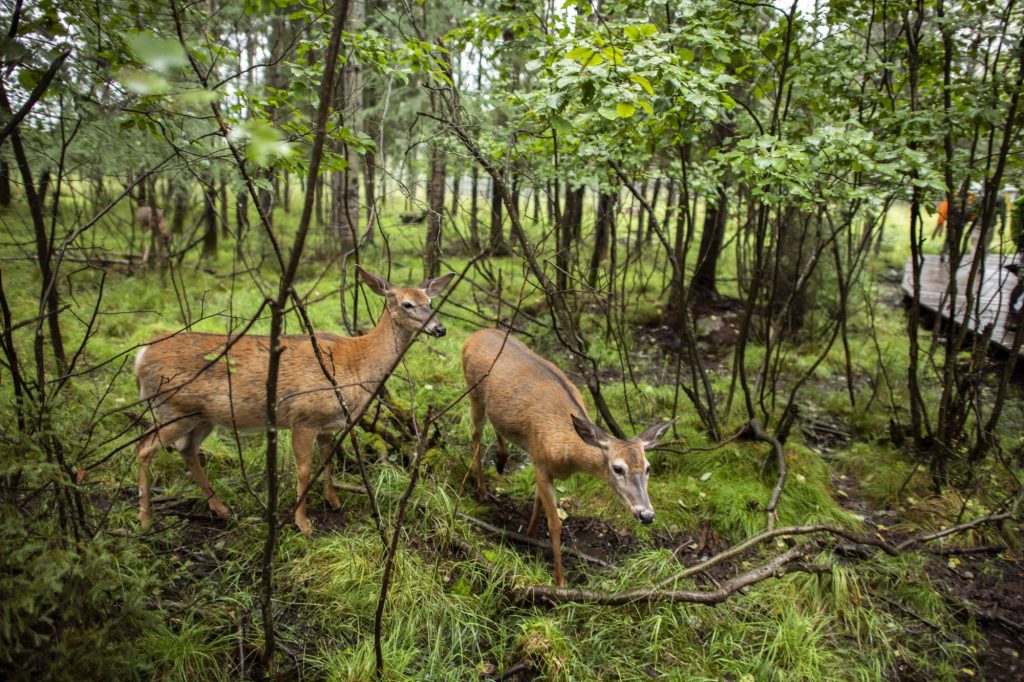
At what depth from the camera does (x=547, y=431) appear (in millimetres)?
4242

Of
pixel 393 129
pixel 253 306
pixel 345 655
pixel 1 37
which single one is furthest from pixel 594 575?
pixel 393 129

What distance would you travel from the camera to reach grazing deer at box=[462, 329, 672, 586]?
378 centimetres

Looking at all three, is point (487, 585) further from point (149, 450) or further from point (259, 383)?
point (149, 450)

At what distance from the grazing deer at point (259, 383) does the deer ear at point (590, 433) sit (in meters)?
1.08

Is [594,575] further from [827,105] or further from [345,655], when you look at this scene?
[827,105]

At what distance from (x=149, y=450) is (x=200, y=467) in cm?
34

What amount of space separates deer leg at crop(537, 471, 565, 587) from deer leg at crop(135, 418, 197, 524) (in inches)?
88.6

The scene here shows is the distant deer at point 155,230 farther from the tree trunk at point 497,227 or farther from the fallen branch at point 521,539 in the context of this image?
the fallen branch at point 521,539

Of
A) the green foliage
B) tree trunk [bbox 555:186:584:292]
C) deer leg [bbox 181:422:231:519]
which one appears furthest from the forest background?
tree trunk [bbox 555:186:584:292]

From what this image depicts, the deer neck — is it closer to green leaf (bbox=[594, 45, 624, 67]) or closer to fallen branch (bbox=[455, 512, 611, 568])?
fallen branch (bbox=[455, 512, 611, 568])

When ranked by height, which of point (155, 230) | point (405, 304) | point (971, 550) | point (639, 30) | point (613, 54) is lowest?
point (971, 550)

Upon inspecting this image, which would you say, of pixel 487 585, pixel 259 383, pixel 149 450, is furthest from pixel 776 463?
pixel 149 450

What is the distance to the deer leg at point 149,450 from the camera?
3760 millimetres

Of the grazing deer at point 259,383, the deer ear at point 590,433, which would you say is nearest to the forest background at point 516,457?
the grazing deer at point 259,383
